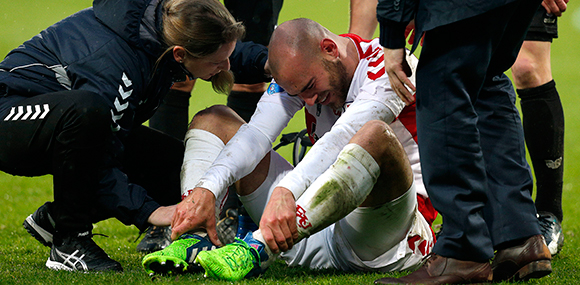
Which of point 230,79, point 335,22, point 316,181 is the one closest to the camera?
point 316,181

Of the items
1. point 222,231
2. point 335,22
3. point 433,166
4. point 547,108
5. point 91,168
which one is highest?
point 433,166

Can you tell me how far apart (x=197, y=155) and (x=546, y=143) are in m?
1.76

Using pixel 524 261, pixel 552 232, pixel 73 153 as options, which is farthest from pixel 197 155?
pixel 552 232

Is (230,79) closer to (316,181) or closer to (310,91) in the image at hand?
(310,91)

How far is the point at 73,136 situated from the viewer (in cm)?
218

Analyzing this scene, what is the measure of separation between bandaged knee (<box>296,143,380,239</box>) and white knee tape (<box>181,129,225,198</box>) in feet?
2.28

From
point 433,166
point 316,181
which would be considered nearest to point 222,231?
point 316,181

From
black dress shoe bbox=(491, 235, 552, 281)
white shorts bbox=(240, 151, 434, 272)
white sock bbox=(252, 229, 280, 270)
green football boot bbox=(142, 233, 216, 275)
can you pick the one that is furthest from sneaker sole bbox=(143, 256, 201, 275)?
black dress shoe bbox=(491, 235, 552, 281)

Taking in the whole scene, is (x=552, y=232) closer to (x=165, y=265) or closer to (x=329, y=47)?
(x=329, y=47)

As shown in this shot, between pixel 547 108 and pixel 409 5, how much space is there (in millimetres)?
1567

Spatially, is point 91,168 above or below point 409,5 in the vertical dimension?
below

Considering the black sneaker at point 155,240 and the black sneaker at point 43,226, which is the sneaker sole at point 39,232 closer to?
the black sneaker at point 43,226

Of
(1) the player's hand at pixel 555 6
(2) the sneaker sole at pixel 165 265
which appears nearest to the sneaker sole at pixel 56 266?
(2) the sneaker sole at pixel 165 265

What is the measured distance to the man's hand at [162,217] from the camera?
225 cm
